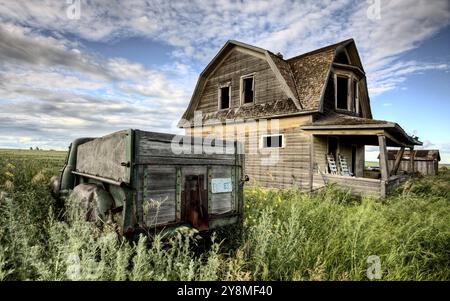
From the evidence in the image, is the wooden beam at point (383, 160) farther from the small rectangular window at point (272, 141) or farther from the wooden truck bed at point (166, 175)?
the wooden truck bed at point (166, 175)

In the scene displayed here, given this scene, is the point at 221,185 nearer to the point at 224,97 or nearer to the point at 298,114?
the point at 298,114

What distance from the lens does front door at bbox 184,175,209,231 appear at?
3.52 metres

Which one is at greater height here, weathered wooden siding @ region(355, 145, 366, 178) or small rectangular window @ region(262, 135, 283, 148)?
small rectangular window @ region(262, 135, 283, 148)

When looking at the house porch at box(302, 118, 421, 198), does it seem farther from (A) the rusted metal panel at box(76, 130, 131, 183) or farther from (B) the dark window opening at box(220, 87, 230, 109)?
(A) the rusted metal panel at box(76, 130, 131, 183)

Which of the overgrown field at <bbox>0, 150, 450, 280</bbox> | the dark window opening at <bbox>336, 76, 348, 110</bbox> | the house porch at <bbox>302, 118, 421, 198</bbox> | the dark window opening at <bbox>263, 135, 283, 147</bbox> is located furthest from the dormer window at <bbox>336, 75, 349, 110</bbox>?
the overgrown field at <bbox>0, 150, 450, 280</bbox>

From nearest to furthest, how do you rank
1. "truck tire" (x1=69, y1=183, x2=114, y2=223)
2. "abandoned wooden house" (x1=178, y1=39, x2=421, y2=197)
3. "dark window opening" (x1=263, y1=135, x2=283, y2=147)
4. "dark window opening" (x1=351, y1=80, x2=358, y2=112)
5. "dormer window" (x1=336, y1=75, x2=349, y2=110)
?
Answer: "truck tire" (x1=69, y1=183, x2=114, y2=223)
"abandoned wooden house" (x1=178, y1=39, x2=421, y2=197)
"dark window opening" (x1=263, y1=135, x2=283, y2=147)
"dark window opening" (x1=351, y1=80, x2=358, y2=112)
"dormer window" (x1=336, y1=75, x2=349, y2=110)

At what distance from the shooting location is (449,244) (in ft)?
13.6

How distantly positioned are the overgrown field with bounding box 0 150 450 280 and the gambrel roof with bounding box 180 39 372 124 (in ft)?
21.0

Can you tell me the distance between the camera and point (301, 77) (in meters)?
12.0

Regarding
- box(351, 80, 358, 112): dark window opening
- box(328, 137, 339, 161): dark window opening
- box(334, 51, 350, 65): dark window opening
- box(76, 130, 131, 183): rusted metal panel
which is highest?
box(334, 51, 350, 65): dark window opening

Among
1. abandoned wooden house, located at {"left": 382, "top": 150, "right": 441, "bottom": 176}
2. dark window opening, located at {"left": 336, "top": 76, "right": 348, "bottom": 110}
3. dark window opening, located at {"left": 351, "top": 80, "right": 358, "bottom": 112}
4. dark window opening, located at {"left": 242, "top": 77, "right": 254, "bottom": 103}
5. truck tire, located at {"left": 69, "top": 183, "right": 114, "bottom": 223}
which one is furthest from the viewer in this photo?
abandoned wooden house, located at {"left": 382, "top": 150, "right": 441, "bottom": 176}
